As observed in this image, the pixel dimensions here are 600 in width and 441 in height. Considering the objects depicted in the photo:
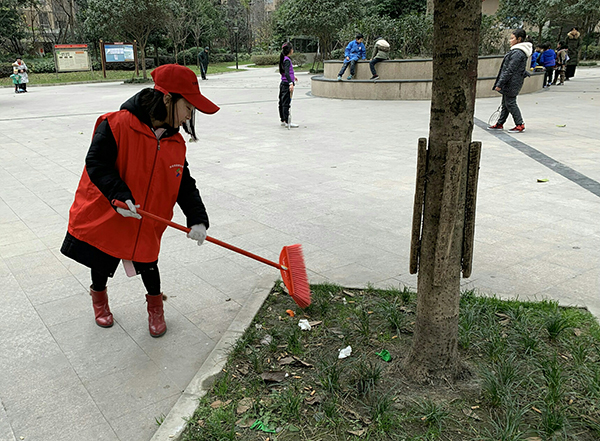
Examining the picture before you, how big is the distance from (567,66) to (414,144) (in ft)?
54.4

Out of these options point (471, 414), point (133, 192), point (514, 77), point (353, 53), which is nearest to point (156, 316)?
point (133, 192)

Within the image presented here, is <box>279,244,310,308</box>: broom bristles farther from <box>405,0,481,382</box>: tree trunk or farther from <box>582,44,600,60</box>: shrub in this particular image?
<box>582,44,600,60</box>: shrub

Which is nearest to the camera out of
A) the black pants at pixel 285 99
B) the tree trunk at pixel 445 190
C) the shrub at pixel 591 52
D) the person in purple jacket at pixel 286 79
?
the tree trunk at pixel 445 190

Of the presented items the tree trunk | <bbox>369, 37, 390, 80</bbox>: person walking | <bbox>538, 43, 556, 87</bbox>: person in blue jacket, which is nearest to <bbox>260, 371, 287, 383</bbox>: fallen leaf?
the tree trunk

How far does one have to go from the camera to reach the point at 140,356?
295 cm

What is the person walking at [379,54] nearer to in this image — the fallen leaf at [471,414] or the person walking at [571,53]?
the person walking at [571,53]

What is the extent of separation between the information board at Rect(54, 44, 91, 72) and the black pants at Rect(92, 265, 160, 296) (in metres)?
27.2

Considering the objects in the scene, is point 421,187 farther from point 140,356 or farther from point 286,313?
point 140,356

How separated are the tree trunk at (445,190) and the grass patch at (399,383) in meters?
0.17

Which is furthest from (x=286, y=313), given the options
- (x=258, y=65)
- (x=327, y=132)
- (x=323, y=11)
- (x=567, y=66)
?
(x=258, y=65)

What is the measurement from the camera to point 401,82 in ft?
50.4

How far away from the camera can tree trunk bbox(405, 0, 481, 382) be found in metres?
2.17

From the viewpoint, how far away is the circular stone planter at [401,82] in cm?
1535

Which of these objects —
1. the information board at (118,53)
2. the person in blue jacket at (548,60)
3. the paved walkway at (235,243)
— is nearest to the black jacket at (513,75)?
the paved walkway at (235,243)
